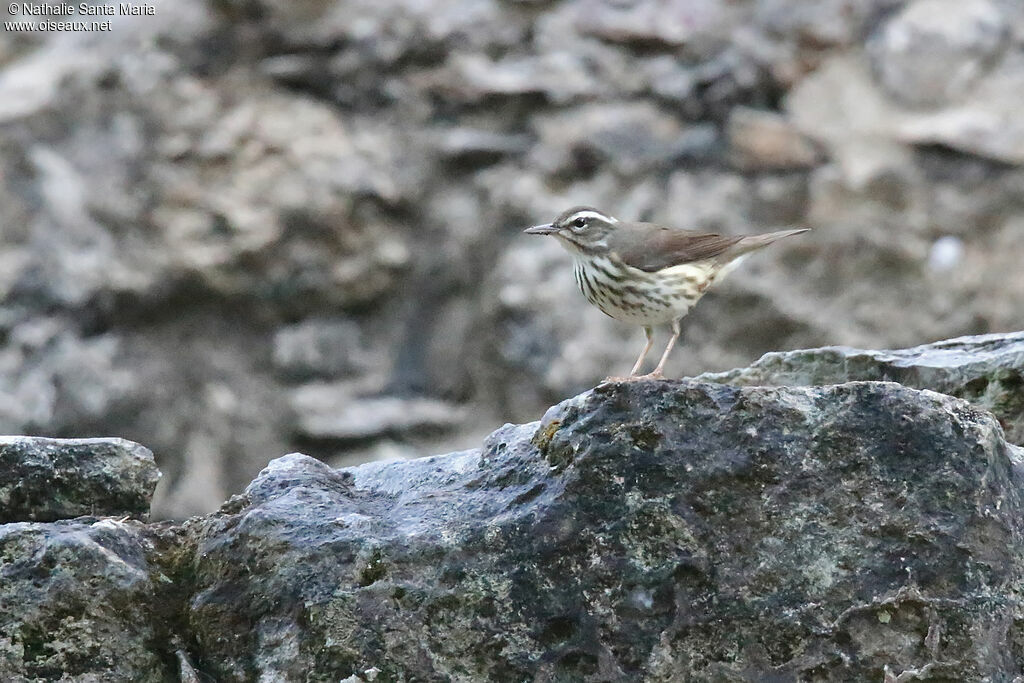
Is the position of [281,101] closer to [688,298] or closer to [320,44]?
[320,44]

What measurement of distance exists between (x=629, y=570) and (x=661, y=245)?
1.96 m

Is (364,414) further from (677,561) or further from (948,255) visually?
(677,561)

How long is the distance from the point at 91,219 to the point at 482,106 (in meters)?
1.87

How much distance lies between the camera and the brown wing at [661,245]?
167 inches

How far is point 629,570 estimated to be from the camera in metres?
2.54

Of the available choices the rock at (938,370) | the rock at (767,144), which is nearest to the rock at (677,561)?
the rock at (938,370)


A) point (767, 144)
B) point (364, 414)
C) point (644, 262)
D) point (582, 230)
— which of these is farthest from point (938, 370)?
point (364, 414)

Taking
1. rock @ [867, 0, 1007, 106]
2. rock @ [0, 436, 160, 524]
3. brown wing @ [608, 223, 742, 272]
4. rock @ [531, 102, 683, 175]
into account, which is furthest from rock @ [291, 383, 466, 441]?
rock @ [0, 436, 160, 524]

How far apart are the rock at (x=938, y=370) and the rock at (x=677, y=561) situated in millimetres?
741

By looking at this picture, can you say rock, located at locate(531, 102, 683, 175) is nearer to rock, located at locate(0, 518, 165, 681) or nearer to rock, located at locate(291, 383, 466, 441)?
rock, located at locate(291, 383, 466, 441)

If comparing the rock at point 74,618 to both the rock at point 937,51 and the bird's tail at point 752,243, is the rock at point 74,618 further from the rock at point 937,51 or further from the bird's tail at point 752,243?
the rock at point 937,51

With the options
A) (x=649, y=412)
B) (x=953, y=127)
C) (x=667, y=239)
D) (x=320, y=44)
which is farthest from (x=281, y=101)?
(x=649, y=412)

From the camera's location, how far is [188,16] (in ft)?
20.1

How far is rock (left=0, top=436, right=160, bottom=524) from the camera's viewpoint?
2844 mm
